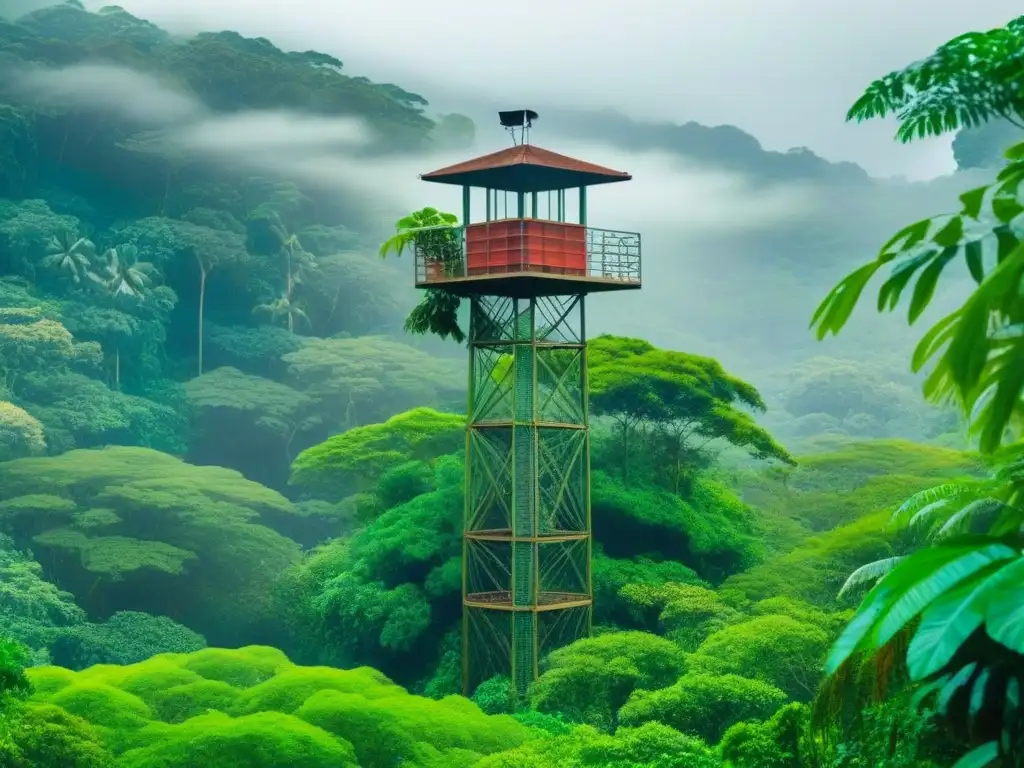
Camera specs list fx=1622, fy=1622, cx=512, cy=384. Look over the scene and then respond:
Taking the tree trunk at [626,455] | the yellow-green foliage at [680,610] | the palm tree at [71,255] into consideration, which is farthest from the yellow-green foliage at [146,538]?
the yellow-green foliage at [680,610]

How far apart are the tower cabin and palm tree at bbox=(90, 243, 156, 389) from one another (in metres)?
26.4

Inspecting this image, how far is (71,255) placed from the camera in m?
48.6

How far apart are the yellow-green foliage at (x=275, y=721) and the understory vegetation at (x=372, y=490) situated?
45 mm

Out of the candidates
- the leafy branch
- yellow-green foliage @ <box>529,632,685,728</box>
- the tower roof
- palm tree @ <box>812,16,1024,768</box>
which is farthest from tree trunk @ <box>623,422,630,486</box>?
palm tree @ <box>812,16,1024,768</box>

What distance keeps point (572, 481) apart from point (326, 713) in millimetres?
8619

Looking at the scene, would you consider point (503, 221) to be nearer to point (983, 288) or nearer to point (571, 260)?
point (571, 260)

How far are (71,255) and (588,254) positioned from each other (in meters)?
29.5

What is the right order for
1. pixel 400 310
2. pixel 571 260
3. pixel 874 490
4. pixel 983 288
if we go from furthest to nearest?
pixel 400 310 → pixel 874 490 → pixel 571 260 → pixel 983 288

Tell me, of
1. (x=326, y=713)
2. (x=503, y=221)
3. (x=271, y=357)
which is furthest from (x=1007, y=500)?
(x=271, y=357)

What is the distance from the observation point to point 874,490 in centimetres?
3200

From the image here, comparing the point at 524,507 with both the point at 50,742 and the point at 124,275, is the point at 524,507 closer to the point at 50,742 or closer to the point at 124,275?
the point at 50,742

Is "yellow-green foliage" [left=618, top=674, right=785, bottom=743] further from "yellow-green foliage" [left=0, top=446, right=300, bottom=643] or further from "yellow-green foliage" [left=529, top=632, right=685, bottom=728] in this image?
"yellow-green foliage" [left=0, top=446, right=300, bottom=643]

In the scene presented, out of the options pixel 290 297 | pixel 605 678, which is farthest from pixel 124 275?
pixel 605 678

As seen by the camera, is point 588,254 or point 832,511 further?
point 832,511
